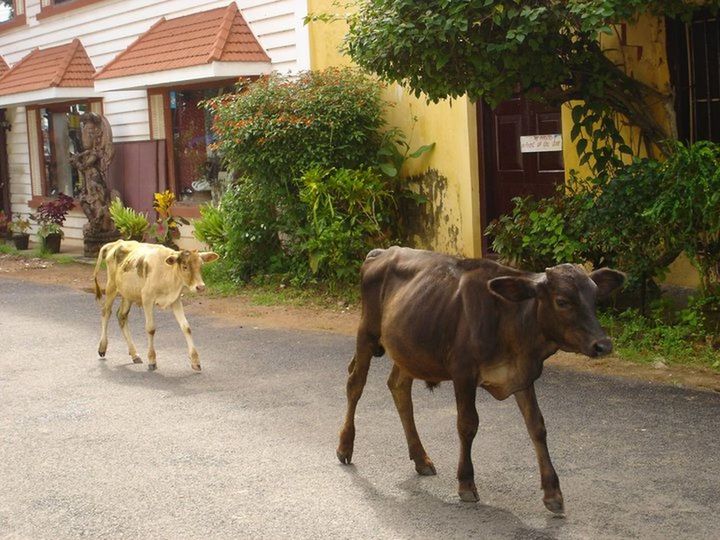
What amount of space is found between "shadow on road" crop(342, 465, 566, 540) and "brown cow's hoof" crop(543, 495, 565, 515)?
0.04 m

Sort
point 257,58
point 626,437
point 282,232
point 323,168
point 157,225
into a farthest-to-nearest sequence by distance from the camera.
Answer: point 157,225 < point 257,58 < point 282,232 < point 323,168 < point 626,437

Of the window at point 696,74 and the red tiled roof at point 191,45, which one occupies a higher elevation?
the red tiled roof at point 191,45

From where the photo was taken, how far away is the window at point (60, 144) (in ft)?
70.6

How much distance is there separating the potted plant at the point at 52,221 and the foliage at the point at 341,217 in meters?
8.48

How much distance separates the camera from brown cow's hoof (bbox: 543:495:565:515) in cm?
538

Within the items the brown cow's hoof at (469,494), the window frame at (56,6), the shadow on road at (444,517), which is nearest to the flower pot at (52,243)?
the window frame at (56,6)

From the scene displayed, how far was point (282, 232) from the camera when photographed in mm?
14180

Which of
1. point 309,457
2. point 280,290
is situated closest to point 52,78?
point 280,290

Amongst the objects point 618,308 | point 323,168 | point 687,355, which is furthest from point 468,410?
point 323,168

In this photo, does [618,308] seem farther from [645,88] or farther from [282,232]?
[282,232]

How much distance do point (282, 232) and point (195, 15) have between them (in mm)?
5242

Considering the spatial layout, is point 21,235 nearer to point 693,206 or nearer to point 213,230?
point 213,230

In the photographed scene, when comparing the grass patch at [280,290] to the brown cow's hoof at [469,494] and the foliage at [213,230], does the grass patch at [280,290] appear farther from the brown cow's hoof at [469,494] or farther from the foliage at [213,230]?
the brown cow's hoof at [469,494]

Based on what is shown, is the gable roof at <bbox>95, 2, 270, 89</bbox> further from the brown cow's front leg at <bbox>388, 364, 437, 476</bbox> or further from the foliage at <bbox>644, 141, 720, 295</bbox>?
the brown cow's front leg at <bbox>388, 364, 437, 476</bbox>
